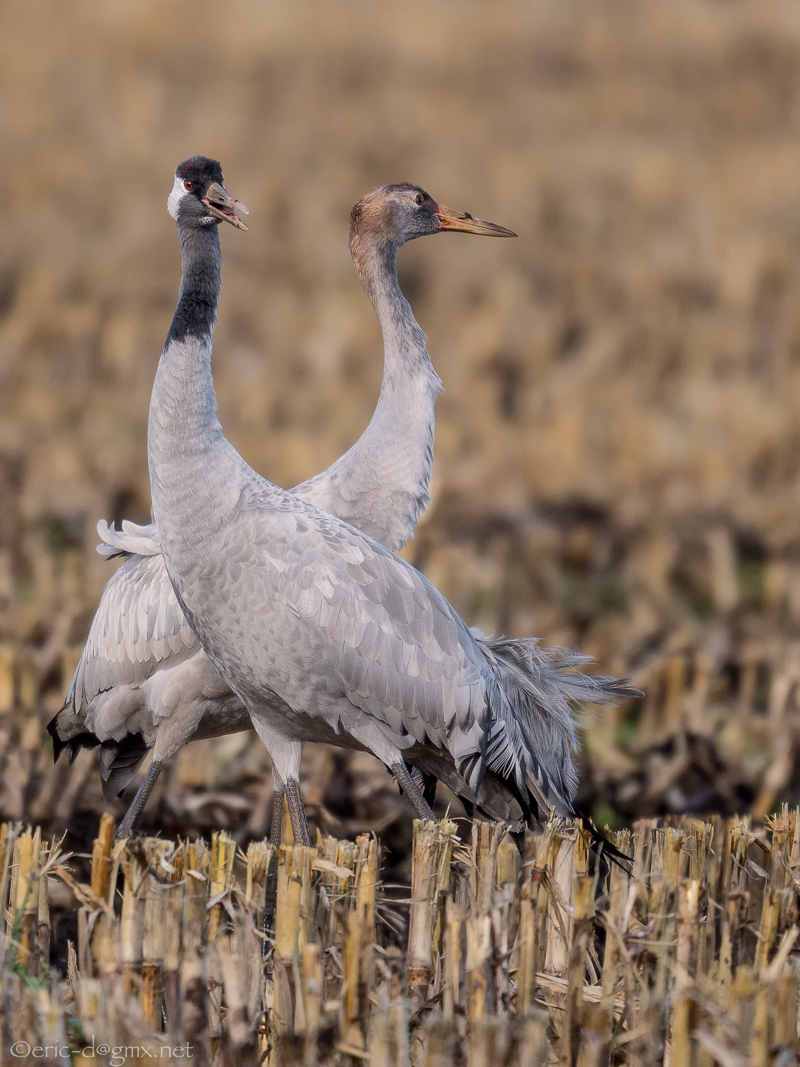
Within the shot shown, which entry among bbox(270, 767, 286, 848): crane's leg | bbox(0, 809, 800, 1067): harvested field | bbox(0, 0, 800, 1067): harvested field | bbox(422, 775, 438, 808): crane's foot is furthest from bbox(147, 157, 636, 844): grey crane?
bbox(0, 809, 800, 1067): harvested field

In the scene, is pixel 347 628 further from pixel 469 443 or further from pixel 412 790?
pixel 469 443

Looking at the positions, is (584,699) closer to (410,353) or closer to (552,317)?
(410,353)

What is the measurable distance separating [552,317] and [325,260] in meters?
2.94

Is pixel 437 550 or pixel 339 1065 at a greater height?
pixel 437 550

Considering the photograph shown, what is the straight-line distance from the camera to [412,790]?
3959 millimetres

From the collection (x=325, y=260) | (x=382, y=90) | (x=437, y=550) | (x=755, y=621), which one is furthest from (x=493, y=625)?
(x=382, y=90)

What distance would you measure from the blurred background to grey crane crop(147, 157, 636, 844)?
95cm

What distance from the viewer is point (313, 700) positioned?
387cm

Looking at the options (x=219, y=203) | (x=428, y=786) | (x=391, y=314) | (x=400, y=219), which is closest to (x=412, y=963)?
(x=428, y=786)

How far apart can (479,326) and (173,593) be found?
416 inches

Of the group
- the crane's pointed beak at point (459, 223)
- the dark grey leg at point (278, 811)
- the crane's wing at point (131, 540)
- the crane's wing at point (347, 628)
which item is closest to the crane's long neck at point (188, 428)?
the crane's wing at point (347, 628)

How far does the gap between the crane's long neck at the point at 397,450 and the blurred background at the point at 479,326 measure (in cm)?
109

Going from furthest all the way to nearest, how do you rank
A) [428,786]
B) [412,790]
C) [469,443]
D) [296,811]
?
[469,443]
[428,786]
[296,811]
[412,790]

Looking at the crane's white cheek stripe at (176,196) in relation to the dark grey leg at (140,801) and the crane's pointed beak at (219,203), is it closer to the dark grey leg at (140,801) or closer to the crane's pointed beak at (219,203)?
the crane's pointed beak at (219,203)
